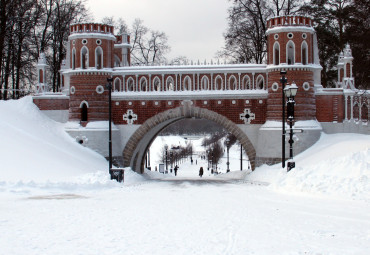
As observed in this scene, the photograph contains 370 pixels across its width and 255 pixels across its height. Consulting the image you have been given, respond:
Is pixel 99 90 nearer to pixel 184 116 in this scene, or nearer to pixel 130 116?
pixel 130 116

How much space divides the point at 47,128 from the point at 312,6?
64.8ft

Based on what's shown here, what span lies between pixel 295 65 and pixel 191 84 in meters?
5.63

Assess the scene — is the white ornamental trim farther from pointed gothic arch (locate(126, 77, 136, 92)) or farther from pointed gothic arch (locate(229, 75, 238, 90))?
pointed gothic arch (locate(126, 77, 136, 92))

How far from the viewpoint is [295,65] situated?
2483cm

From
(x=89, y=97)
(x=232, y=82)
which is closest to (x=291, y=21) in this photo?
(x=232, y=82)

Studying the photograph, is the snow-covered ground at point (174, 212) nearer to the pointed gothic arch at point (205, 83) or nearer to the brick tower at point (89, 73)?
the brick tower at point (89, 73)

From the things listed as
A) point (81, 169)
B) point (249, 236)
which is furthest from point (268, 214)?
point (81, 169)

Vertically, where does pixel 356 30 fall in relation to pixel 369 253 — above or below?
above

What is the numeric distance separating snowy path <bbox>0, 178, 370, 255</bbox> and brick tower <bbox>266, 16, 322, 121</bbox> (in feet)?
38.6

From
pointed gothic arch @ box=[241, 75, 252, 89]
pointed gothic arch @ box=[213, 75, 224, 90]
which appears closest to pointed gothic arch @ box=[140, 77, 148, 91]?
pointed gothic arch @ box=[213, 75, 224, 90]

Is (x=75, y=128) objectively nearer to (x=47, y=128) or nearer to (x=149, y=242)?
(x=47, y=128)

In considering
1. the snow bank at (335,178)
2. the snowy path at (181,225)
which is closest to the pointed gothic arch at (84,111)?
the snowy path at (181,225)

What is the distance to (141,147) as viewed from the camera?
29.8 meters

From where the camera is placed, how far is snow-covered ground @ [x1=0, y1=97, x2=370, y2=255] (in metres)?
7.83
